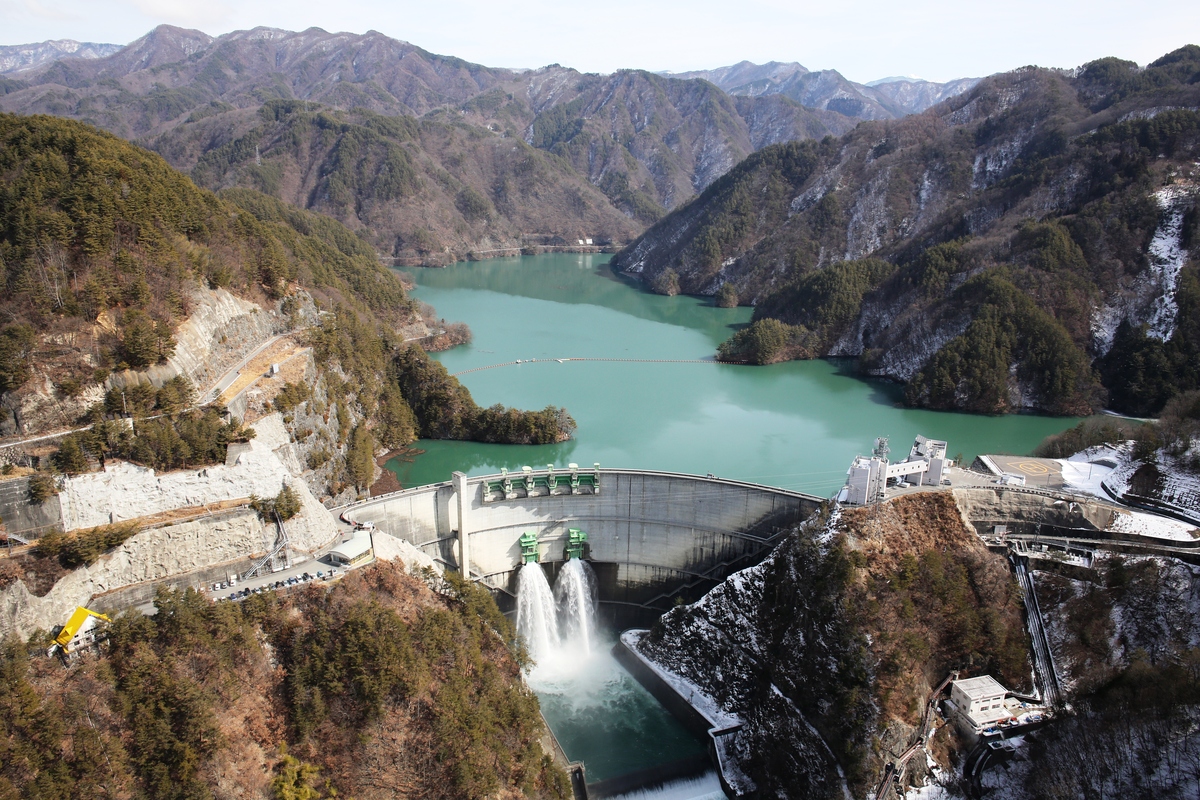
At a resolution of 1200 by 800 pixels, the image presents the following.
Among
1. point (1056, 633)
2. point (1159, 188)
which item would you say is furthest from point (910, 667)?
point (1159, 188)

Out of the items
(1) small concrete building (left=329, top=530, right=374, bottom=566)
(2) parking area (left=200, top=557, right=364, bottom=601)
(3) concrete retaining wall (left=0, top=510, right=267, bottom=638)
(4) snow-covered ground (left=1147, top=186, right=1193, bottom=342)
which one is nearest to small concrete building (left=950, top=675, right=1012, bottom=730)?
(1) small concrete building (left=329, top=530, right=374, bottom=566)

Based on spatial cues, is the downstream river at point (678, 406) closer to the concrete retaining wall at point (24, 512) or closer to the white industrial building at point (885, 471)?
the white industrial building at point (885, 471)

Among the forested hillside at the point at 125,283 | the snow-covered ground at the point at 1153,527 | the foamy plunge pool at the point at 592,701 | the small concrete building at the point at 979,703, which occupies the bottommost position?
the foamy plunge pool at the point at 592,701

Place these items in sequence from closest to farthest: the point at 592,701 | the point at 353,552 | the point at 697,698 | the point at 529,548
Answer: the point at 353,552 < the point at 697,698 < the point at 592,701 < the point at 529,548

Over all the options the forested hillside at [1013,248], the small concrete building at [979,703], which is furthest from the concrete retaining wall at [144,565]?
the forested hillside at [1013,248]

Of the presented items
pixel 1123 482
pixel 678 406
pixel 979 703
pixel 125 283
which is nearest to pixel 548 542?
pixel 979 703

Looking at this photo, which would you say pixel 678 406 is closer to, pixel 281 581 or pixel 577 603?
pixel 577 603
